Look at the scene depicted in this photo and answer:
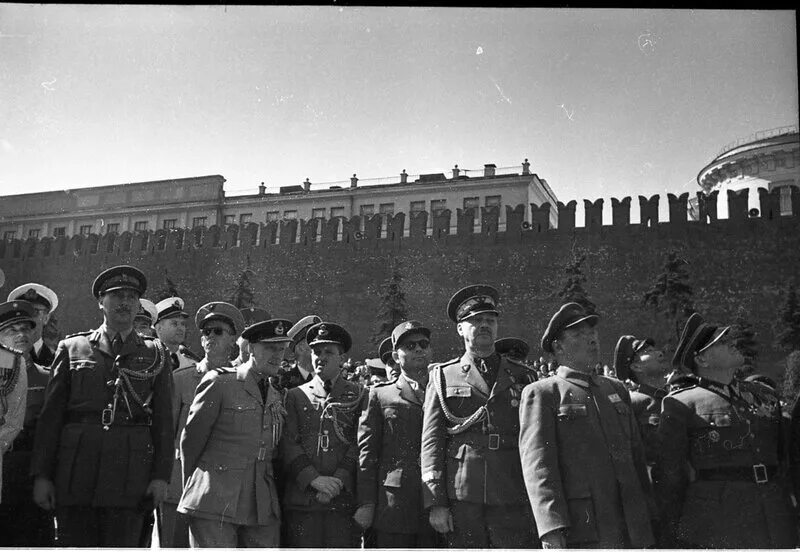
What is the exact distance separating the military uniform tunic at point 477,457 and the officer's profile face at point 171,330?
8.76 feet

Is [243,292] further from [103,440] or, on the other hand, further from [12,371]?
[103,440]

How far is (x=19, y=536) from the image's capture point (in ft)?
13.6

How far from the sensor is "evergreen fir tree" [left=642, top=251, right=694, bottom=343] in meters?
10.7

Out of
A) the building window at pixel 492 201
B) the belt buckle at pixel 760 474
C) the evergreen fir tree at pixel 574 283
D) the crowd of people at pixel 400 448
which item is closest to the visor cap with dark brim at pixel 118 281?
the crowd of people at pixel 400 448

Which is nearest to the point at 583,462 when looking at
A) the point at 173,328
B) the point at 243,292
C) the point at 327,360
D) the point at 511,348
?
the point at 327,360

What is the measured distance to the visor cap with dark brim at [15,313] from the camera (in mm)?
4164

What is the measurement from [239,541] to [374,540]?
0.75 m

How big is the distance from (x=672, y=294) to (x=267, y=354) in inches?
402

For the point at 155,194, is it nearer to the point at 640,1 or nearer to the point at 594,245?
the point at 640,1

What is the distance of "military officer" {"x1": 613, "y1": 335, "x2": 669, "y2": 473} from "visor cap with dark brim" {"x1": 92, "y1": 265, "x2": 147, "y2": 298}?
3214mm

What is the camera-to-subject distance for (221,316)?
4.78m

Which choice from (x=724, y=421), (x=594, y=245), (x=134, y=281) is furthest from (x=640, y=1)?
(x=594, y=245)

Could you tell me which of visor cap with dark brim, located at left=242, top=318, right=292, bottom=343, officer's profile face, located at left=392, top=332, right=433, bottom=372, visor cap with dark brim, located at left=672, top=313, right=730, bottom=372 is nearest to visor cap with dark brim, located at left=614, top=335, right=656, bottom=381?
visor cap with dark brim, located at left=672, top=313, right=730, bottom=372

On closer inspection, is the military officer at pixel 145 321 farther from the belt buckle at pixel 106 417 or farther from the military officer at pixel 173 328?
the belt buckle at pixel 106 417
